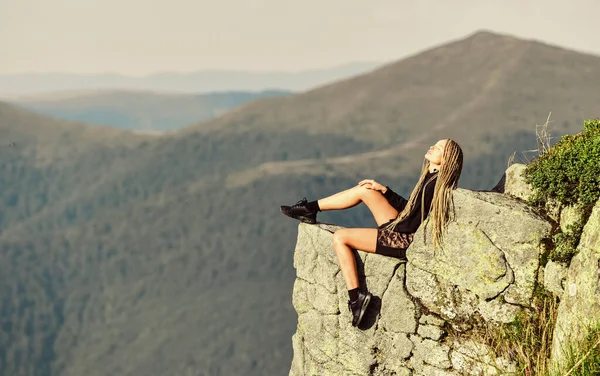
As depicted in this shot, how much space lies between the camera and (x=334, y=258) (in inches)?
434

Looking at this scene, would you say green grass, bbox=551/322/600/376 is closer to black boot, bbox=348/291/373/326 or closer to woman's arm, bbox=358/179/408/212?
black boot, bbox=348/291/373/326

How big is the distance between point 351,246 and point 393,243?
2.14ft

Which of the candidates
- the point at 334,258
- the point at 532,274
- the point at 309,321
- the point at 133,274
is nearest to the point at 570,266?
the point at 532,274

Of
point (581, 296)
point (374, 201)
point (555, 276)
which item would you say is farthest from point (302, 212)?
point (581, 296)

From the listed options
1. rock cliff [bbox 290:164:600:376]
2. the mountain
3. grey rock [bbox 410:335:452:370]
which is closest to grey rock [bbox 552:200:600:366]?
rock cliff [bbox 290:164:600:376]

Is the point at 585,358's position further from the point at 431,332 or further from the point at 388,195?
the point at 388,195

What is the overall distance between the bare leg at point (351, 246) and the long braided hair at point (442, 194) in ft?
1.33

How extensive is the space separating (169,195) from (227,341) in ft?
188

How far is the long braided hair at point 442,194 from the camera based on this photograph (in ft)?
32.2

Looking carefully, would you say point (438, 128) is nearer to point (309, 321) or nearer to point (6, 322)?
point (6, 322)

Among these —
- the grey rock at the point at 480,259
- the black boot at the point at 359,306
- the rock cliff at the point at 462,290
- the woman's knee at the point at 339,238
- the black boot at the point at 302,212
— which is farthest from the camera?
the black boot at the point at 302,212

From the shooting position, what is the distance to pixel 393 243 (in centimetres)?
1027

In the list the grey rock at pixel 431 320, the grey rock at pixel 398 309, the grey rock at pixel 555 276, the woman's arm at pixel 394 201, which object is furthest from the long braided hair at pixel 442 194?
the grey rock at pixel 555 276

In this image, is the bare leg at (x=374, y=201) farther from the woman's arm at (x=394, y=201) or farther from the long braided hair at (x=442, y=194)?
the long braided hair at (x=442, y=194)
